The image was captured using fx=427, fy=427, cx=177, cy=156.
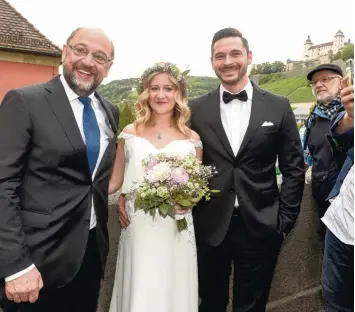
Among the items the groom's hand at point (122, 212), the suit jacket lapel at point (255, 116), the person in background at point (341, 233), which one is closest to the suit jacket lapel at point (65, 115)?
the groom's hand at point (122, 212)

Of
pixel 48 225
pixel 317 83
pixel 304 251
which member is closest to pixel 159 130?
pixel 48 225

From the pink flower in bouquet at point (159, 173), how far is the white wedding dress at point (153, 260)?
289 millimetres

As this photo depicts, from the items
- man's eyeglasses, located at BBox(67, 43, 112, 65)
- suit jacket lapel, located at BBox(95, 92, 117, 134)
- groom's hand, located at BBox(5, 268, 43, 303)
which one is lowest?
groom's hand, located at BBox(5, 268, 43, 303)

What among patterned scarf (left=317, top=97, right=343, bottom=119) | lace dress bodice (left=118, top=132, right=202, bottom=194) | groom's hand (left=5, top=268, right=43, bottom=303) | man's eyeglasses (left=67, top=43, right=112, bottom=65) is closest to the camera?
groom's hand (left=5, top=268, right=43, bottom=303)

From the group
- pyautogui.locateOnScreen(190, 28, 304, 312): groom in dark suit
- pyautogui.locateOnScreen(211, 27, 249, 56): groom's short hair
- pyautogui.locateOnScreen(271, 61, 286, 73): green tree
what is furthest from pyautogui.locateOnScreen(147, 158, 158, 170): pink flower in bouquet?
pyautogui.locateOnScreen(271, 61, 286, 73): green tree

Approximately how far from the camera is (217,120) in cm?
353

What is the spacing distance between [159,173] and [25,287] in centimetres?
121

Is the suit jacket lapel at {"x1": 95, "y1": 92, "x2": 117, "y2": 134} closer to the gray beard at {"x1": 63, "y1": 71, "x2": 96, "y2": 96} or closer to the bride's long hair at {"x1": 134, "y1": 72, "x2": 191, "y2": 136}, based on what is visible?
the gray beard at {"x1": 63, "y1": 71, "x2": 96, "y2": 96}

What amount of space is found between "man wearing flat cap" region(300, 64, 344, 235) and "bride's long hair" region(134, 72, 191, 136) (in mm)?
1368

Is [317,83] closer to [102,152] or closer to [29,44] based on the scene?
[102,152]

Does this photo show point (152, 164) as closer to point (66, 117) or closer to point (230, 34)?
point (66, 117)

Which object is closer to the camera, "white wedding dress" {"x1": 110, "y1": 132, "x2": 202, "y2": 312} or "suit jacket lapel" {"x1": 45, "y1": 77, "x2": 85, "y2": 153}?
"suit jacket lapel" {"x1": 45, "y1": 77, "x2": 85, "y2": 153}

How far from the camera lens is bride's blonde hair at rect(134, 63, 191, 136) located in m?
3.70

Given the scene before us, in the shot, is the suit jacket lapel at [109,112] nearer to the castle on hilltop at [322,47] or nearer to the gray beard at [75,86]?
the gray beard at [75,86]
